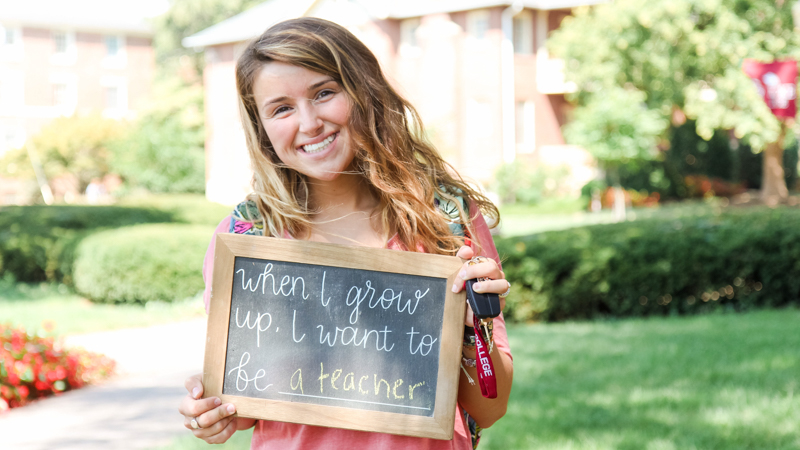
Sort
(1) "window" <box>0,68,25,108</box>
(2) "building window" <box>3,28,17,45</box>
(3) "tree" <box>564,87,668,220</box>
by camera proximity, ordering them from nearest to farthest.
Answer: (3) "tree" <box>564,87,668,220</box> < (1) "window" <box>0,68,25,108</box> < (2) "building window" <box>3,28,17,45</box>

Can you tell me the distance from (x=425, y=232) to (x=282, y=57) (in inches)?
23.5

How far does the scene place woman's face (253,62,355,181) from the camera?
1913mm

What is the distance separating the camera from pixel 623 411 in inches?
187

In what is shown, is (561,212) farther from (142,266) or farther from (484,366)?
(484,366)

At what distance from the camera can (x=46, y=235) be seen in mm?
13117

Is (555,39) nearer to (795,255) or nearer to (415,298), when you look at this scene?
(795,255)

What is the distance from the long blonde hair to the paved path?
3.45 m

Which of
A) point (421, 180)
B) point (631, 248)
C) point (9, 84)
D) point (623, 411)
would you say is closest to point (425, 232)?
point (421, 180)

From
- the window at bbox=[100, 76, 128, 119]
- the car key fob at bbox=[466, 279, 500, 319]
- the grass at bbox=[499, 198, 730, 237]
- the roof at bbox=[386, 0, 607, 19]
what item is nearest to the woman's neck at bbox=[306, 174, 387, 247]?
the car key fob at bbox=[466, 279, 500, 319]

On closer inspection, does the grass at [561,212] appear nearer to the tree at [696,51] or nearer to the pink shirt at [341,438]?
the tree at [696,51]

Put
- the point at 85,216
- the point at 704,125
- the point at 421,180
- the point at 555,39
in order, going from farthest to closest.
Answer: the point at 555,39 < the point at 704,125 < the point at 85,216 < the point at 421,180

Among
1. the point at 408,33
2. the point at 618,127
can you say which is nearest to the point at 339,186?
the point at 618,127

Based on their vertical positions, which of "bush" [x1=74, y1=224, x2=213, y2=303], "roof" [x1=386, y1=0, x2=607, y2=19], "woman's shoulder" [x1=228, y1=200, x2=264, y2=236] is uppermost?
"roof" [x1=386, y1=0, x2=607, y2=19]

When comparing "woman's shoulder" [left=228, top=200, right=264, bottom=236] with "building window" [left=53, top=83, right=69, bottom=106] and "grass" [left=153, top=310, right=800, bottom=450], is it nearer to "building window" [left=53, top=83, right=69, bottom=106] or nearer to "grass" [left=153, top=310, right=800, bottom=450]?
"grass" [left=153, top=310, right=800, bottom=450]
